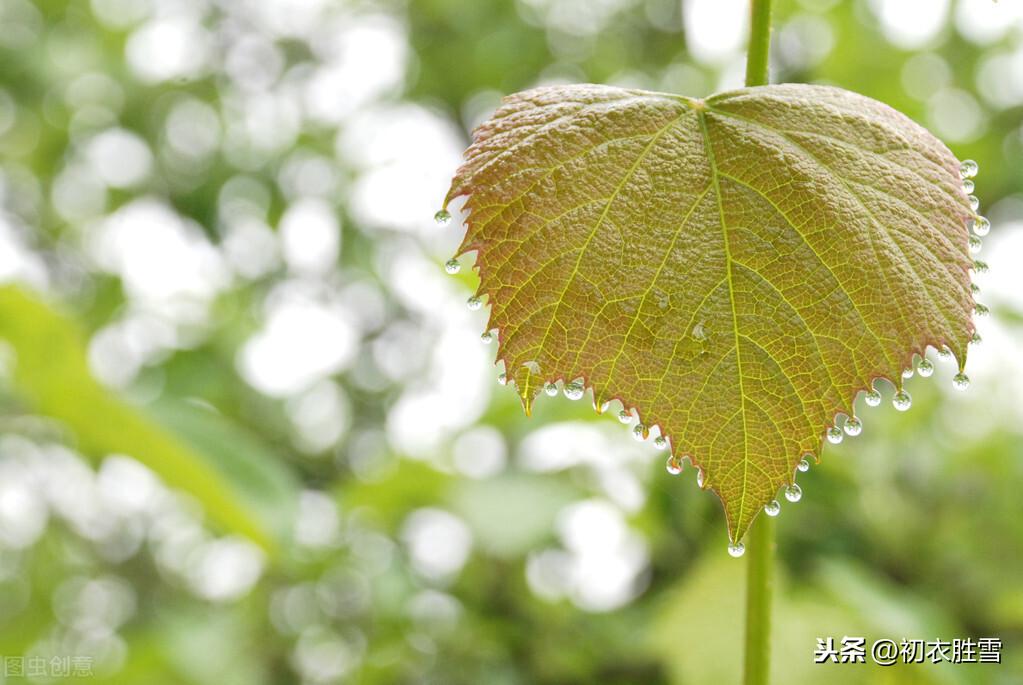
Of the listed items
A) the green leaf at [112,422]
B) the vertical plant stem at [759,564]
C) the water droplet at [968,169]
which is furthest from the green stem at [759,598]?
the green leaf at [112,422]

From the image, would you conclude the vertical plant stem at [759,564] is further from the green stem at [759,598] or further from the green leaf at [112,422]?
the green leaf at [112,422]

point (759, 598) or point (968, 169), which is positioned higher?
point (968, 169)

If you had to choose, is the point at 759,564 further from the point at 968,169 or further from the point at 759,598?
the point at 968,169

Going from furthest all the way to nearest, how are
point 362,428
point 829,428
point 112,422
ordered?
point 362,428, point 112,422, point 829,428

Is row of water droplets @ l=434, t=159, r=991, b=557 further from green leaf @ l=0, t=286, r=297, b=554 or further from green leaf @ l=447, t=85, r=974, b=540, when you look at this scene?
green leaf @ l=0, t=286, r=297, b=554

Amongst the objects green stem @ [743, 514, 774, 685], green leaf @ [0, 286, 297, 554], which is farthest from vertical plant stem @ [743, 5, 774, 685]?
green leaf @ [0, 286, 297, 554]

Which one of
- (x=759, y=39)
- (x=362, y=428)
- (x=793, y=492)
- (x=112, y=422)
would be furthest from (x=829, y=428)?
(x=362, y=428)
